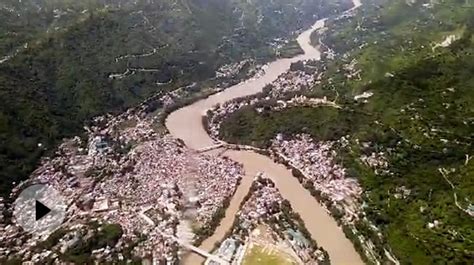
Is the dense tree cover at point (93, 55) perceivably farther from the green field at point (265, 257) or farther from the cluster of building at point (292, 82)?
the green field at point (265, 257)

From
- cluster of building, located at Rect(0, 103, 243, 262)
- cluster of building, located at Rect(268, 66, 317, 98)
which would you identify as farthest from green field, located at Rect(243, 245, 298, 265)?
cluster of building, located at Rect(268, 66, 317, 98)

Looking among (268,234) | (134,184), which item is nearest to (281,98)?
(134,184)

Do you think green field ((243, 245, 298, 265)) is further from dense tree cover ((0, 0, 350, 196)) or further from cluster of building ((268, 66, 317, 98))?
cluster of building ((268, 66, 317, 98))

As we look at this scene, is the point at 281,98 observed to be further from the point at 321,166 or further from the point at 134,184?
the point at 134,184

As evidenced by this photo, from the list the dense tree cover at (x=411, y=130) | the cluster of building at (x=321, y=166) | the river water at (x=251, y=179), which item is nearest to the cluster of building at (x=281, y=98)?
the river water at (x=251, y=179)

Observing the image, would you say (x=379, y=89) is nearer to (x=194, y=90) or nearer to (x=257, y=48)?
(x=194, y=90)

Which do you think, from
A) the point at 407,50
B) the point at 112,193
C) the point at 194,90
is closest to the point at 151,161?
the point at 112,193
